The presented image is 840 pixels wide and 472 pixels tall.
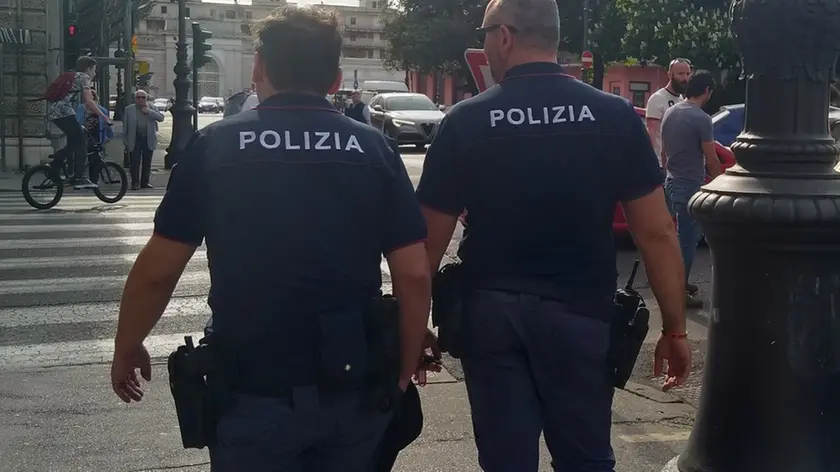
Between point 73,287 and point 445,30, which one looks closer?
→ point 73,287

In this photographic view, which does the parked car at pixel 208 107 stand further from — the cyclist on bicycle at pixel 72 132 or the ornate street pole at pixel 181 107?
the cyclist on bicycle at pixel 72 132

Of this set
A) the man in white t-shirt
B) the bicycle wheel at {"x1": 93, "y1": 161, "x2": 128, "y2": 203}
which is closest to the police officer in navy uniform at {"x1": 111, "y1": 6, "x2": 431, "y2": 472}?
the man in white t-shirt

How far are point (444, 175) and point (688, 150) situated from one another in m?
4.88

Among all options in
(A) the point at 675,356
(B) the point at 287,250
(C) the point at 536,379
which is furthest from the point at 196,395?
(A) the point at 675,356

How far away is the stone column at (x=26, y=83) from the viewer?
19516mm

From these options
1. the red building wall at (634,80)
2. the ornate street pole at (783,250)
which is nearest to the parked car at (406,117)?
the red building wall at (634,80)

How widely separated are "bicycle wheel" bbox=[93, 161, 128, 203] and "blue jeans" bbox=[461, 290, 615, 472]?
37.8 feet

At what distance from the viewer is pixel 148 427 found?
509 centimetres

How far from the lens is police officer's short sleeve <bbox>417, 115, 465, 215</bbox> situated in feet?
10.4

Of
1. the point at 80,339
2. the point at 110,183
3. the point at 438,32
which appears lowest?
the point at 80,339

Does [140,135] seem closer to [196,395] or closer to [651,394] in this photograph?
[651,394]

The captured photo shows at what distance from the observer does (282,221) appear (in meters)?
2.61

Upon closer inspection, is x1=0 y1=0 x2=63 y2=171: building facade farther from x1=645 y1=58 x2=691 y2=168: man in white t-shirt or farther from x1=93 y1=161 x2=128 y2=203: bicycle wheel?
x1=645 y1=58 x2=691 y2=168: man in white t-shirt

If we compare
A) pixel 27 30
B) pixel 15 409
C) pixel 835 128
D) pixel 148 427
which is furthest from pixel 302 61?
pixel 27 30
